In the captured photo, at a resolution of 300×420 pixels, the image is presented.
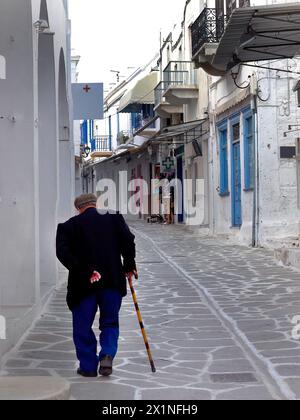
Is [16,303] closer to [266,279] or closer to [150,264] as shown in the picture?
[266,279]

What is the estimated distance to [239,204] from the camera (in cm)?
2077

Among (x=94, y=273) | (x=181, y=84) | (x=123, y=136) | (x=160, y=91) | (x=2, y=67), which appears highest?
(x=160, y=91)

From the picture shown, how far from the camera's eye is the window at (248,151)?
19109mm

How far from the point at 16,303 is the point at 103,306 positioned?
3.17 metres

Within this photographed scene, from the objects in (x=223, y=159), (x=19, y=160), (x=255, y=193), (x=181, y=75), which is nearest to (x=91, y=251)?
(x=19, y=160)

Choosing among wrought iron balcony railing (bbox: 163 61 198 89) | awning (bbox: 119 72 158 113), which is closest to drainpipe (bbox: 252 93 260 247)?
wrought iron balcony railing (bbox: 163 61 198 89)

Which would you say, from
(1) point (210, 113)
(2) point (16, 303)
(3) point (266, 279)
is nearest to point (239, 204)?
(1) point (210, 113)

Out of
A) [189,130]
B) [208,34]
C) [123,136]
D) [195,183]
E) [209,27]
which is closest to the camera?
[208,34]

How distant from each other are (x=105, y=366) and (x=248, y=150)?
14294 millimetres

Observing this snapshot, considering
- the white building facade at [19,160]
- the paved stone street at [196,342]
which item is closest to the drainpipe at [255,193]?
the paved stone street at [196,342]

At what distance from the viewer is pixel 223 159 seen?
2277 cm

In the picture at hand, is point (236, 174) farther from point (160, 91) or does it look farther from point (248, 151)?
point (160, 91)

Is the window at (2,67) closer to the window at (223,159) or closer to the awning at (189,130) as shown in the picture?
the window at (223,159)

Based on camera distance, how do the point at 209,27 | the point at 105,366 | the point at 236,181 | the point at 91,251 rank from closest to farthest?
the point at 91,251 → the point at 105,366 → the point at 209,27 → the point at 236,181
